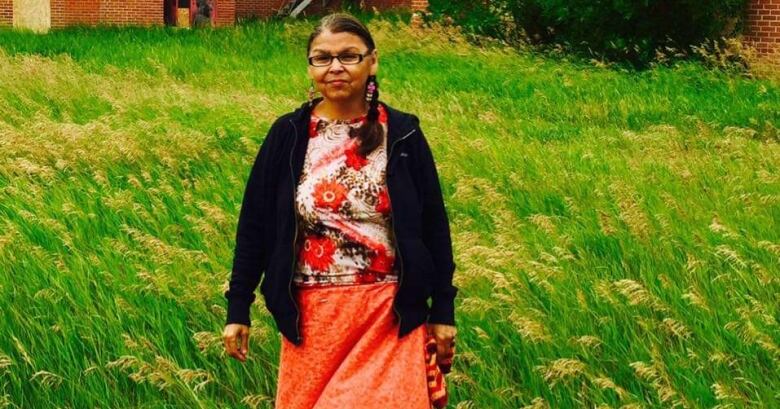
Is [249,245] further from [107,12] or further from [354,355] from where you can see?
[107,12]

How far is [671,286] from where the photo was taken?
5000 mm

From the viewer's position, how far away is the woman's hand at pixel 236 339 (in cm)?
331

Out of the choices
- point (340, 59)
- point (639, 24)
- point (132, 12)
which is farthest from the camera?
point (132, 12)

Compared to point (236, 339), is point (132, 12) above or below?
below

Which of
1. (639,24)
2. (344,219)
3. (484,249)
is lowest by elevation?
(639,24)

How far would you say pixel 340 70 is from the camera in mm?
3205

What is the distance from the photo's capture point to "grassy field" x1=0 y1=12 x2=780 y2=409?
14.2 feet

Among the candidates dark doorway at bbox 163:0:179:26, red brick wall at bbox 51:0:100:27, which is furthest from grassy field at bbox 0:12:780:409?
dark doorway at bbox 163:0:179:26

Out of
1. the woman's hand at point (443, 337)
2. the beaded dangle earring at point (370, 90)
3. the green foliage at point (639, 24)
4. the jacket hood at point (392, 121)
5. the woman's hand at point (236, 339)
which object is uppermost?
the beaded dangle earring at point (370, 90)

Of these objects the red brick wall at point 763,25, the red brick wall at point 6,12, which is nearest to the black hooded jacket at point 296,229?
the red brick wall at point 763,25

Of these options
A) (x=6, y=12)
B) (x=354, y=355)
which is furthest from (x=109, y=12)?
(x=354, y=355)

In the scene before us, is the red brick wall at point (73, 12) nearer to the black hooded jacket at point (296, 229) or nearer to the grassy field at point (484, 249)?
the grassy field at point (484, 249)

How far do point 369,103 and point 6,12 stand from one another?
2513cm

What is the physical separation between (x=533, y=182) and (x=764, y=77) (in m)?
8.34
